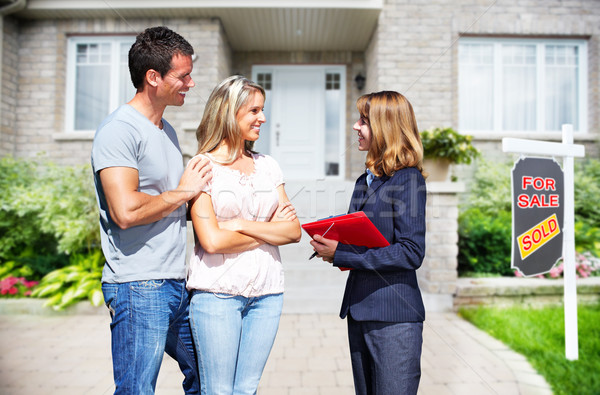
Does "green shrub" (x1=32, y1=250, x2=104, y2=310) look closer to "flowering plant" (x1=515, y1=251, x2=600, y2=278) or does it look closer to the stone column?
the stone column

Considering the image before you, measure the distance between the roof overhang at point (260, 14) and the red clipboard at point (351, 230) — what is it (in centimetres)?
606

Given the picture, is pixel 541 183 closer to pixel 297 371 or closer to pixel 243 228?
pixel 297 371

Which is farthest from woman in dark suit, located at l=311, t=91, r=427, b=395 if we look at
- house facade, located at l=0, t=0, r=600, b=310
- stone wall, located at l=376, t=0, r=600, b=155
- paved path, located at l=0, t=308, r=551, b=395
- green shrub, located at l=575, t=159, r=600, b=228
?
stone wall, located at l=376, t=0, r=600, b=155

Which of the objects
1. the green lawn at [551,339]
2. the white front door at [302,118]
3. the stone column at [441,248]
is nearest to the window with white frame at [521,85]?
the white front door at [302,118]

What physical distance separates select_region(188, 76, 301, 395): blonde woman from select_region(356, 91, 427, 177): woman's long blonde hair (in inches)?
17.9

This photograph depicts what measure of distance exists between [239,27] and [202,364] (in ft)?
23.0

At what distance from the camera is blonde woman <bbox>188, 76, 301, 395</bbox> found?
148cm

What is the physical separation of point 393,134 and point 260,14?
20.4ft

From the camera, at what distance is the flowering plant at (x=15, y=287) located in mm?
4629

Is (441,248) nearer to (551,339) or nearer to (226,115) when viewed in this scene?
(551,339)

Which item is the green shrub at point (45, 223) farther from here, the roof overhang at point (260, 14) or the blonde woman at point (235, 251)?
the blonde woman at point (235, 251)

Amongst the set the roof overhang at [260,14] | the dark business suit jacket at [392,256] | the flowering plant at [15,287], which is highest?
the roof overhang at [260,14]

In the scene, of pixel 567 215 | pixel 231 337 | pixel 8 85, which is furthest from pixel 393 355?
pixel 8 85

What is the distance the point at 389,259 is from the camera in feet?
4.94
